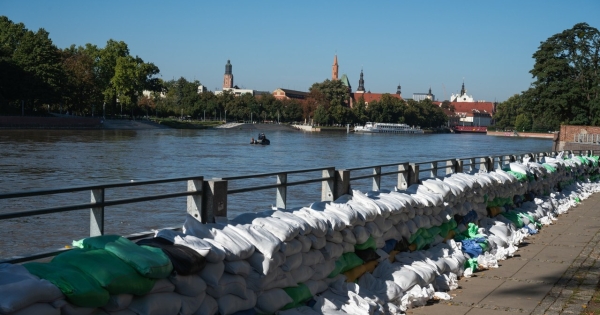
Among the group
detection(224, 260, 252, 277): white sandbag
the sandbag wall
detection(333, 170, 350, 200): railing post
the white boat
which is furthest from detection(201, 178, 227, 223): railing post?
the white boat

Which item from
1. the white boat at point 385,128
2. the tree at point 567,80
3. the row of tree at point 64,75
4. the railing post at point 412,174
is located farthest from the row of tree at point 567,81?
the white boat at point 385,128

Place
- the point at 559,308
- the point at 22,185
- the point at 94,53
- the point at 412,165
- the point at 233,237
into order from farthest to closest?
1. the point at 94,53
2. the point at 22,185
3. the point at 412,165
4. the point at 559,308
5. the point at 233,237

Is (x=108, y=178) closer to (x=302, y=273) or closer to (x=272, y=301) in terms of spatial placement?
(x=302, y=273)

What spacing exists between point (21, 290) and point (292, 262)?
110 inches

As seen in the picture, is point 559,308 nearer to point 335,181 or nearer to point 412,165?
point 335,181

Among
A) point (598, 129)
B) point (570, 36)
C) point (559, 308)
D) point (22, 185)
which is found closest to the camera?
point (559, 308)

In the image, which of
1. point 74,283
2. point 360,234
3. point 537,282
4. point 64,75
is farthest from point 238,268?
point 64,75

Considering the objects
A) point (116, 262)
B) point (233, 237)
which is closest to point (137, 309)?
point (116, 262)

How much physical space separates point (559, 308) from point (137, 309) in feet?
15.6

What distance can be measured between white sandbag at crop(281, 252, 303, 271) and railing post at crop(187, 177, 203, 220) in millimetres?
850

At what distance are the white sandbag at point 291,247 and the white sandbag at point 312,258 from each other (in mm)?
154

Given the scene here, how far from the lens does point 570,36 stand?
63125 mm

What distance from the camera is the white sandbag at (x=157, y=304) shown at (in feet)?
15.1

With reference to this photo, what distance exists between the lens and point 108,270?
4.40 metres
